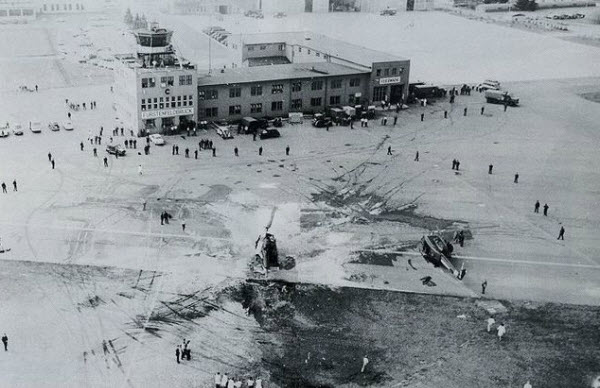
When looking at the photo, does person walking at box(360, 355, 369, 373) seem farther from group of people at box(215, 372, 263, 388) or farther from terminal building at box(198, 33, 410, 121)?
terminal building at box(198, 33, 410, 121)

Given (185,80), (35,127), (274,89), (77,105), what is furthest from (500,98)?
(35,127)

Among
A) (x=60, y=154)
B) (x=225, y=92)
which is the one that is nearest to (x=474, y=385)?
(x=60, y=154)

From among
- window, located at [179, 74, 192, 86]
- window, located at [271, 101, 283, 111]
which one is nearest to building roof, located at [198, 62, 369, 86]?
window, located at [179, 74, 192, 86]

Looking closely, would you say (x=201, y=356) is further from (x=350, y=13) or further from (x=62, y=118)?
(x=350, y=13)

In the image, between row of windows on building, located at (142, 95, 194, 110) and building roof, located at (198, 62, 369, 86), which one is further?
building roof, located at (198, 62, 369, 86)

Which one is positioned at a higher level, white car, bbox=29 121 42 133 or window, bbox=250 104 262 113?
window, bbox=250 104 262 113

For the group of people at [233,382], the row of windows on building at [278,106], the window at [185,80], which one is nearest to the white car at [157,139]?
the window at [185,80]

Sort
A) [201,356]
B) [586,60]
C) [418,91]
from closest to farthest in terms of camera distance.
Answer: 1. [201,356]
2. [418,91]
3. [586,60]
